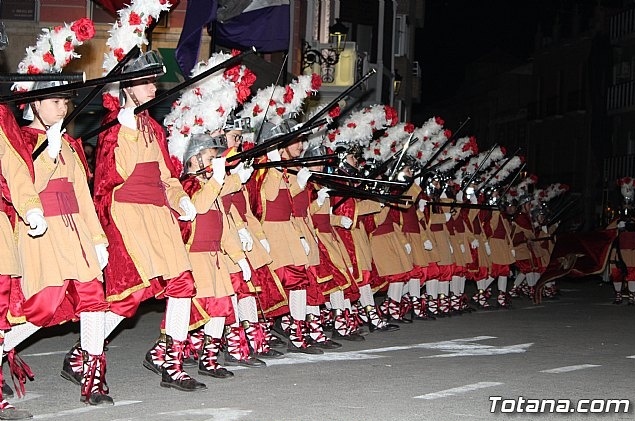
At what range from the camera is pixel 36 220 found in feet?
24.9

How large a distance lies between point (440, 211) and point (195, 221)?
8.04 m

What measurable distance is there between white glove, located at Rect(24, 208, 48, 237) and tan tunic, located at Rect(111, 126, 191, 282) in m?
1.24

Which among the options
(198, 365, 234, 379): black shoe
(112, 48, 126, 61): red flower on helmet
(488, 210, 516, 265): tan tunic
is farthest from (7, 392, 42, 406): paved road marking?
(488, 210, 516, 265): tan tunic

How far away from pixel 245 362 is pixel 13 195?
3.46 m

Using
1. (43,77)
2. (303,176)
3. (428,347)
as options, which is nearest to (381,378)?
(428,347)

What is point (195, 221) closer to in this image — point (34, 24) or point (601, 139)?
point (34, 24)

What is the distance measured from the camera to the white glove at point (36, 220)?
7590mm

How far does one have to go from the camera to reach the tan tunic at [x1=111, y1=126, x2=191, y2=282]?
8820 millimetres

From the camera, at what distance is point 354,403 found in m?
8.41

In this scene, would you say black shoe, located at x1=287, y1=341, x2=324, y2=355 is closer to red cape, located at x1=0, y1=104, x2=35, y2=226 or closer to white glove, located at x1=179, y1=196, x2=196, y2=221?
white glove, located at x1=179, y1=196, x2=196, y2=221

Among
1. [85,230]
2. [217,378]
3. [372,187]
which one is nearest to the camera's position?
[85,230]

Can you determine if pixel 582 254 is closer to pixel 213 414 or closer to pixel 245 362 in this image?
pixel 245 362

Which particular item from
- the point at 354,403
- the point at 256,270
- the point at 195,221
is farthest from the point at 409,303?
the point at 354,403

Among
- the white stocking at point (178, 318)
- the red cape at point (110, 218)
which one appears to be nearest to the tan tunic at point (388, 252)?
the white stocking at point (178, 318)
